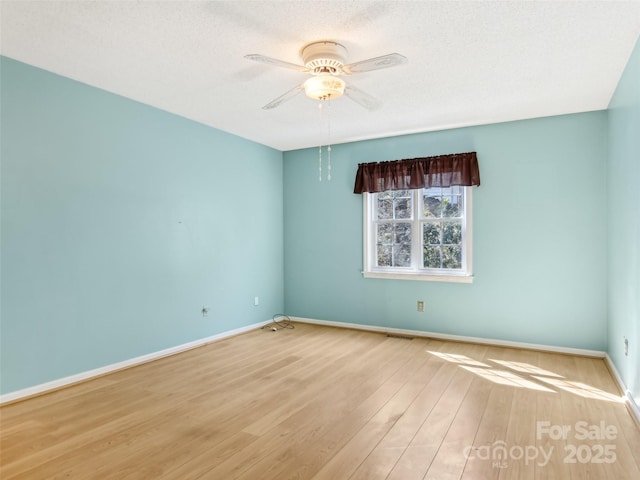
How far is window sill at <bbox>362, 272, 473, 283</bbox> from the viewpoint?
4.60m

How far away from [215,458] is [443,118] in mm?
3855

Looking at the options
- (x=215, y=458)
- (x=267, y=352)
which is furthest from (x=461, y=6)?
(x=267, y=352)

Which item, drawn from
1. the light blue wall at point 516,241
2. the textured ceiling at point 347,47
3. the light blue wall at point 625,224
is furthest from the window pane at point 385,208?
the light blue wall at point 625,224

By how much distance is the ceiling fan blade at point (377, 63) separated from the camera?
7.57 ft

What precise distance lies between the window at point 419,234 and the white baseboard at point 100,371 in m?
2.19

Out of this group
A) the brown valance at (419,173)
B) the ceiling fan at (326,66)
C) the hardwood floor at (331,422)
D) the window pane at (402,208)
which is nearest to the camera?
the hardwood floor at (331,422)

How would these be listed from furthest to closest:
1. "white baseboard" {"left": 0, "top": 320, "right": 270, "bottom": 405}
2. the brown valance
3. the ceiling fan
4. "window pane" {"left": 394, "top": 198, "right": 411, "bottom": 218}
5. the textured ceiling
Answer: "window pane" {"left": 394, "top": 198, "right": 411, "bottom": 218}, the brown valance, "white baseboard" {"left": 0, "top": 320, "right": 270, "bottom": 405}, the ceiling fan, the textured ceiling

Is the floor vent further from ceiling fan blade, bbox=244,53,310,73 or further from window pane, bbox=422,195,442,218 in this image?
ceiling fan blade, bbox=244,53,310,73

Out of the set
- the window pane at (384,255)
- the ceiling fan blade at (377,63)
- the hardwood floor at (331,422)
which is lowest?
the hardwood floor at (331,422)

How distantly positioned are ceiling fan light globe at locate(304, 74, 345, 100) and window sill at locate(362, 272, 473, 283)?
108 inches

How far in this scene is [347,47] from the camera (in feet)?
8.79

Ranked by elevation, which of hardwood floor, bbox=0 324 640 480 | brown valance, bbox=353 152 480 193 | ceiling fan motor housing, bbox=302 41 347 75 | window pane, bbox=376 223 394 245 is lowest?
hardwood floor, bbox=0 324 640 480

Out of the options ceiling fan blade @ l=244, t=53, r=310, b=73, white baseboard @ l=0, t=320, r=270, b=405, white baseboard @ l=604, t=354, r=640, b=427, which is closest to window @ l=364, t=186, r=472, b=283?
white baseboard @ l=604, t=354, r=640, b=427

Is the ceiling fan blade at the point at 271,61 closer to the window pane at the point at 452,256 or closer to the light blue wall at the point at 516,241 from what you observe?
the light blue wall at the point at 516,241
